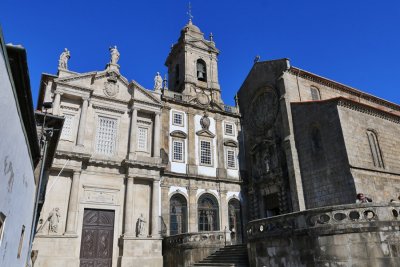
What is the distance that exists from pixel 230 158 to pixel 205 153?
240cm

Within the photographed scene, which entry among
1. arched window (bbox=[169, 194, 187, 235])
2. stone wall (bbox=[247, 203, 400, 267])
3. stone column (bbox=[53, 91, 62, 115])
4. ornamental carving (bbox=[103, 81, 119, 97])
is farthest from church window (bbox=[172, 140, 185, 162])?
stone wall (bbox=[247, 203, 400, 267])

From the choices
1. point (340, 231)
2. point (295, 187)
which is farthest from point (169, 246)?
point (340, 231)

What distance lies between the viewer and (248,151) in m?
28.0

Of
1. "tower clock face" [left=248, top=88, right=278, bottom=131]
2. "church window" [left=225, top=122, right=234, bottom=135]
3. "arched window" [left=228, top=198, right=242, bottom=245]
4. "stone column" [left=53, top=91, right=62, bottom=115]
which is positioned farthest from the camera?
"church window" [left=225, top=122, right=234, bottom=135]

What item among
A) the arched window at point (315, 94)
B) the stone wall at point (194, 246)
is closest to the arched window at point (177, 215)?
the stone wall at point (194, 246)

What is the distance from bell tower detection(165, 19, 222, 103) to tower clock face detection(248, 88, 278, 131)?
372 centimetres

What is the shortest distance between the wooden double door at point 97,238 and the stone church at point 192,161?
62 millimetres

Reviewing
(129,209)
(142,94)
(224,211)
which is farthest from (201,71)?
(129,209)

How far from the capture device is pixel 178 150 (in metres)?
25.7

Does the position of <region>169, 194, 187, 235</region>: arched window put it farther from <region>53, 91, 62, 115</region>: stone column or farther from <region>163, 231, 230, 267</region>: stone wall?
<region>53, 91, 62, 115</region>: stone column

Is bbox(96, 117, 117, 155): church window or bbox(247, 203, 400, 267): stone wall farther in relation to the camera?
bbox(96, 117, 117, 155): church window

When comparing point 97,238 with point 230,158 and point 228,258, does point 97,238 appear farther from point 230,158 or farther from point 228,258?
point 230,158

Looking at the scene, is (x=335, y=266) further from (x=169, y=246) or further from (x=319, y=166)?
(x=169, y=246)

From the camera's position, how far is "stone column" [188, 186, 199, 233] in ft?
77.0
